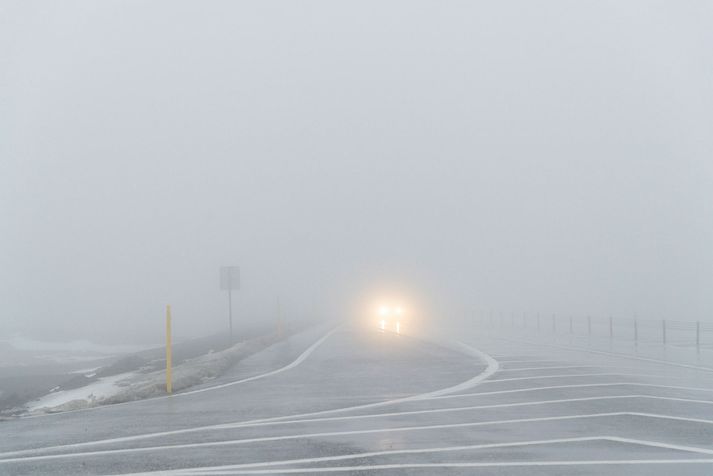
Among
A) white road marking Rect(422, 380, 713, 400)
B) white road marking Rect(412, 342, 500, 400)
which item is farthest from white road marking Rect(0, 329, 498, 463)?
white road marking Rect(422, 380, 713, 400)

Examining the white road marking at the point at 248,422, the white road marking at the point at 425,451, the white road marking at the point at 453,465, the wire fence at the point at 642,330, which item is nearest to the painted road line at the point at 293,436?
the white road marking at the point at 248,422

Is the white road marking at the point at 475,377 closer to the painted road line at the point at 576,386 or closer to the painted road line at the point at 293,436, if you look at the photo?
the painted road line at the point at 576,386

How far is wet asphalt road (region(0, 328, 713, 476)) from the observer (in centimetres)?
944

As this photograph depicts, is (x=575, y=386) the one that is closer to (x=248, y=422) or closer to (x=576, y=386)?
(x=576, y=386)

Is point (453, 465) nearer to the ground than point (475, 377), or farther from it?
farther from it

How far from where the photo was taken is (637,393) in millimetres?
16031

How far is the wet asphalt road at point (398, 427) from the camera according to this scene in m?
9.44

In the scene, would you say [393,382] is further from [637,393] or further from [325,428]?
[325,428]

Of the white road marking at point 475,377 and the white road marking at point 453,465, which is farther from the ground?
the white road marking at point 453,465

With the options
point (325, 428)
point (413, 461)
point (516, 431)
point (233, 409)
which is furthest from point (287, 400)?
point (413, 461)

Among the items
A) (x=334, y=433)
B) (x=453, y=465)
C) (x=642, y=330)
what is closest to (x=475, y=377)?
(x=334, y=433)

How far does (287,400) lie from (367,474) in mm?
6969

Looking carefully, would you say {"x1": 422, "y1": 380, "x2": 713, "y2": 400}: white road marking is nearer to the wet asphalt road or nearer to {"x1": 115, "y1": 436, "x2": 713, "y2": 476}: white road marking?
the wet asphalt road

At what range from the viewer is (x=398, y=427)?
1207cm
